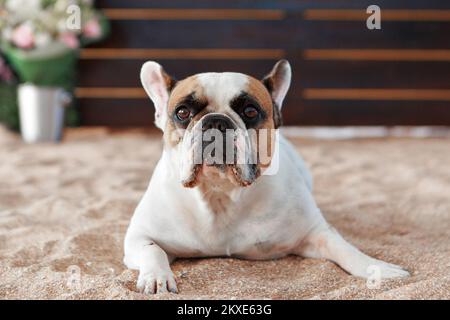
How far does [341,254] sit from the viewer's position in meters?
1.69

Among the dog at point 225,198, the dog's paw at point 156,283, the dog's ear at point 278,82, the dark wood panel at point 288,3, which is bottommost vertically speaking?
the dog's paw at point 156,283

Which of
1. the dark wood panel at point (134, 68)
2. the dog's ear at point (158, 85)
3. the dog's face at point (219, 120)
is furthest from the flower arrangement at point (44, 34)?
the dog's face at point (219, 120)

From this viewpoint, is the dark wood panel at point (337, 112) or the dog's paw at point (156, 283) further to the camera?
the dark wood panel at point (337, 112)

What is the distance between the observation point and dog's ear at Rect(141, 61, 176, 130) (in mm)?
1789

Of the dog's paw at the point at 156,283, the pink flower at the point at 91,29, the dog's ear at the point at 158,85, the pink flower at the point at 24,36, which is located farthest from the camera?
the pink flower at the point at 91,29

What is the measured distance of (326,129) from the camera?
513 cm

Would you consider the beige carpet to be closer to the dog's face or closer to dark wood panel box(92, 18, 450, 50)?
the dog's face

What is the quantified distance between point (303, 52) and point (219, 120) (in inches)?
140

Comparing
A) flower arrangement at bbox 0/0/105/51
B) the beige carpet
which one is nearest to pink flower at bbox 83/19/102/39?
flower arrangement at bbox 0/0/105/51

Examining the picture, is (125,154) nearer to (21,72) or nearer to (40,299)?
(21,72)

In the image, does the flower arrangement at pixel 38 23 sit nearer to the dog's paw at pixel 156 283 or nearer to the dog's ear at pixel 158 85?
the dog's ear at pixel 158 85

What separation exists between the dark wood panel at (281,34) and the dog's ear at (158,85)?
10.6ft

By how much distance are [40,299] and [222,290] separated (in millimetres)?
396

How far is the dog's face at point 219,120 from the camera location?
5.07ft
